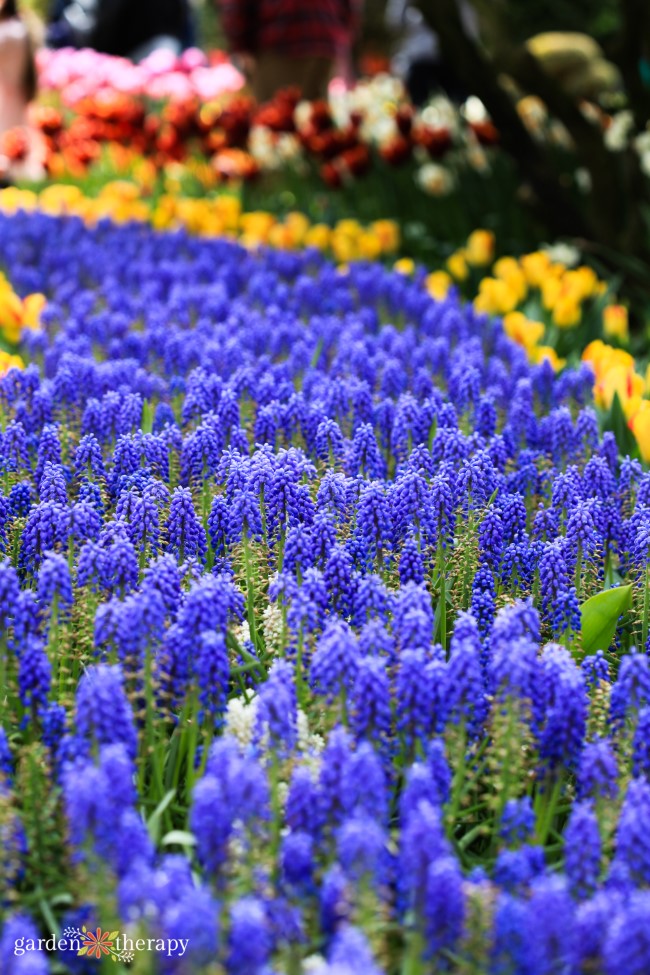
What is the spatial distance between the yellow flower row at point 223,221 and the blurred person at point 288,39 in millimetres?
2548

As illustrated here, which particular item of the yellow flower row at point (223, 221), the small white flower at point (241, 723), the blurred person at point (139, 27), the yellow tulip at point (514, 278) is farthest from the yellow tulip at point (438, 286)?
the blurred person at point (139, 27)

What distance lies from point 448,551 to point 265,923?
1.08m

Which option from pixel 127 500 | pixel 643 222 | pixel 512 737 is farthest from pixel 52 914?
pixel 643 222

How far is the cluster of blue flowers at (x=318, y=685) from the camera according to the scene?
1442mm

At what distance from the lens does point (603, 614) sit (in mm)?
2252

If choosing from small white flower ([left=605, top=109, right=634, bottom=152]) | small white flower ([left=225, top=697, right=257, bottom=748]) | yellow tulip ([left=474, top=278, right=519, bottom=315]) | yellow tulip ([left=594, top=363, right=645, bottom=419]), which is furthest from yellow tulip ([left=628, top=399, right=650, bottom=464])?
small white flower ([left=605, top=109, right=634, bottom=152])

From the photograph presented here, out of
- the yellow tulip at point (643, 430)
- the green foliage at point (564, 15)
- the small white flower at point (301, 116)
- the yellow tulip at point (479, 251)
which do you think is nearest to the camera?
the yellow tulip at point (643, 430)

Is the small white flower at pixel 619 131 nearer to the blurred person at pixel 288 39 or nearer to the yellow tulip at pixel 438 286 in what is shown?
the yellow tulip at pixel 438 286

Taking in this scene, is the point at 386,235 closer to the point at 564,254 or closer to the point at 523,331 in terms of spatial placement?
the point at 564,254

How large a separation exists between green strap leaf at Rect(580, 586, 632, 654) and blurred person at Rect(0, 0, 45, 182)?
23.5ft

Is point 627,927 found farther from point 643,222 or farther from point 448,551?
point 643,222

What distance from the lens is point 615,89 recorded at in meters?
8.51

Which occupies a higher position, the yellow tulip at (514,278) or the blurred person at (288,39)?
the blurred person at (288,39)

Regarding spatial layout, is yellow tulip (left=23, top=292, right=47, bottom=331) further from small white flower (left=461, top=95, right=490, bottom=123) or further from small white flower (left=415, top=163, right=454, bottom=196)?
small white flower (left=461, top=95, right=490, bottom=123)
